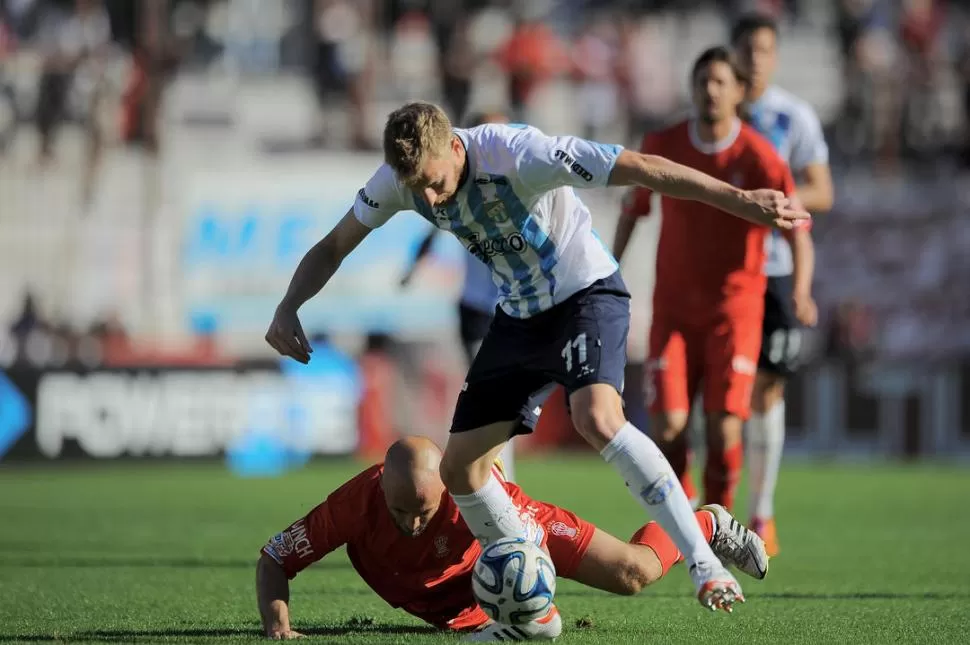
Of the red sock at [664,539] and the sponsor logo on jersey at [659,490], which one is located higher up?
the sponsor logo on jersey at [659,490]

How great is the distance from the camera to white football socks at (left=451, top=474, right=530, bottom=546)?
6062mm

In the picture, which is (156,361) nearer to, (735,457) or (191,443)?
(191,443)

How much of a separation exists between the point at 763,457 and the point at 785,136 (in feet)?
6.38

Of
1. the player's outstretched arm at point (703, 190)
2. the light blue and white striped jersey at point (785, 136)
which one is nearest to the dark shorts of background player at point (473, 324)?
the light blue and white striped jersey at point (785, 136)

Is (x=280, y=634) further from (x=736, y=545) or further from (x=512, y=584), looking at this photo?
(x=736, y=545)

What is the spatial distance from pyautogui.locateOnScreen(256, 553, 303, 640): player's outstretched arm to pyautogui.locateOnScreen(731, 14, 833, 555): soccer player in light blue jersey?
13.3ft

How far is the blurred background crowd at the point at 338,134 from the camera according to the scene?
21.2 meters

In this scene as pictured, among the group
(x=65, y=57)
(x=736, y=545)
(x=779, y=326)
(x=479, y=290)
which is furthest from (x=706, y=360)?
(x=65, y=57)

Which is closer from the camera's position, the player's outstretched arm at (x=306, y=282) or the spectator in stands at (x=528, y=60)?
the player's outstretched arm at (x=306, y=282)

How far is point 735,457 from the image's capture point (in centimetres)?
851

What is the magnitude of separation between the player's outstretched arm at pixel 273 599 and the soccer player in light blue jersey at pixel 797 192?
4.06 m

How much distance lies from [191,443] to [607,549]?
1206cm

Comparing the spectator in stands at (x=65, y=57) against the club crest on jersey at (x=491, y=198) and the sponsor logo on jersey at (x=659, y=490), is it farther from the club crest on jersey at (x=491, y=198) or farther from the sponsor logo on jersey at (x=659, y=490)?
the sponsor logo on jersey at (x=659, y=490)

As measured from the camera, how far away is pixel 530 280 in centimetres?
618
